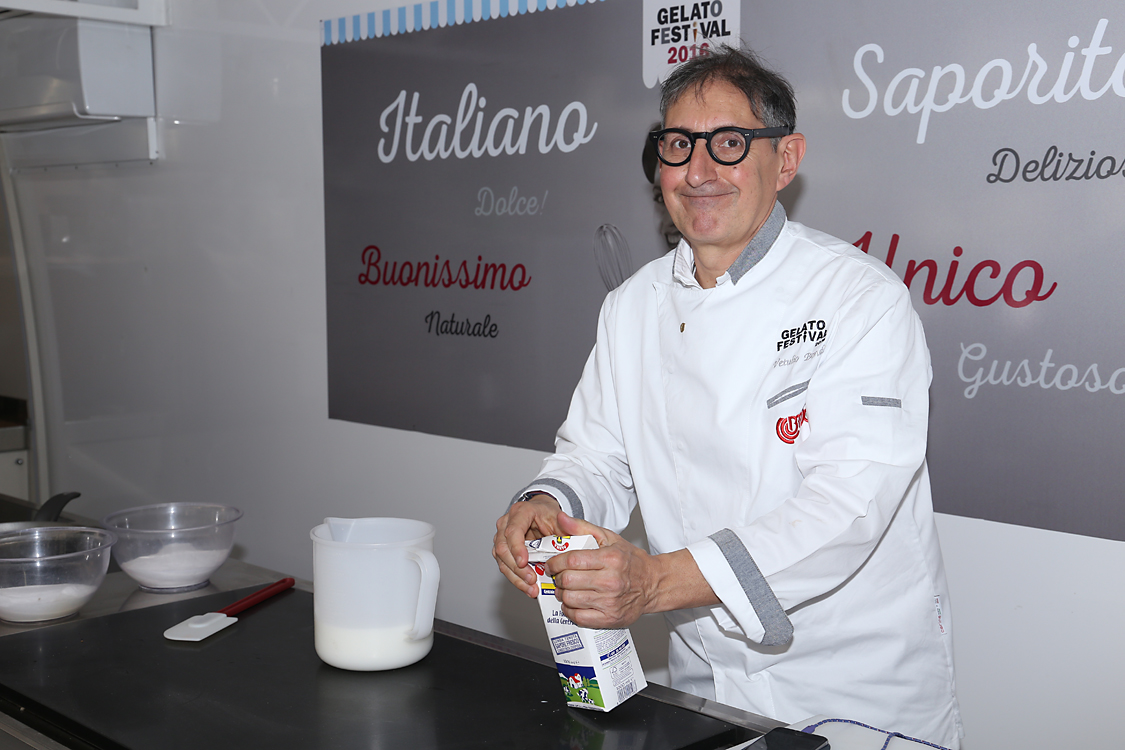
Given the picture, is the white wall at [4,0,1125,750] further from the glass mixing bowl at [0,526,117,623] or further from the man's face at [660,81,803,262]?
the glass mixing bowl at [0,526,117,623]

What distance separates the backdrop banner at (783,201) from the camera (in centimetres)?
129

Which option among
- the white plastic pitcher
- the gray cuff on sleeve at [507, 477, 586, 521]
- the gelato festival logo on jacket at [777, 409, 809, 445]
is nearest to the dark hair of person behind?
the gelato festival logo on jacket at [777, 409, 809, 445]

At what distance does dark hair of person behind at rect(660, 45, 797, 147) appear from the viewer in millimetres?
1102

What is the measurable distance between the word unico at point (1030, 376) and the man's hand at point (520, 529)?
0.64 metres

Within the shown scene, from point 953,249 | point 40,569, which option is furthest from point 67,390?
point 953,249

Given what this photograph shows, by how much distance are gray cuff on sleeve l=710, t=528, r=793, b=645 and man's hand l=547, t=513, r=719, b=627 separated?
3cm

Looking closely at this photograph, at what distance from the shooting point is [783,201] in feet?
5.13

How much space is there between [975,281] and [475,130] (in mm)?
983

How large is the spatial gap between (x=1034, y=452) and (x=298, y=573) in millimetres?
1631

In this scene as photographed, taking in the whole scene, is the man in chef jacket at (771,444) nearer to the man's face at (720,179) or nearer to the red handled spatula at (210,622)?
the man's face at (720,179)

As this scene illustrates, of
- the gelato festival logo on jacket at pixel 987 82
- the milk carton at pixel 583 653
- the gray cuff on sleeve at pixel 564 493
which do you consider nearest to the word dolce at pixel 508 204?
the gelato festival logo on jacket at pixel 987 82

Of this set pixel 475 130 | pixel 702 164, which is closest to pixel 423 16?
pixel 475 130

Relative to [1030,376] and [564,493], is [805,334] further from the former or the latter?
[1030,376]

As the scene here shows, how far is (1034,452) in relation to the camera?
1.34 m
